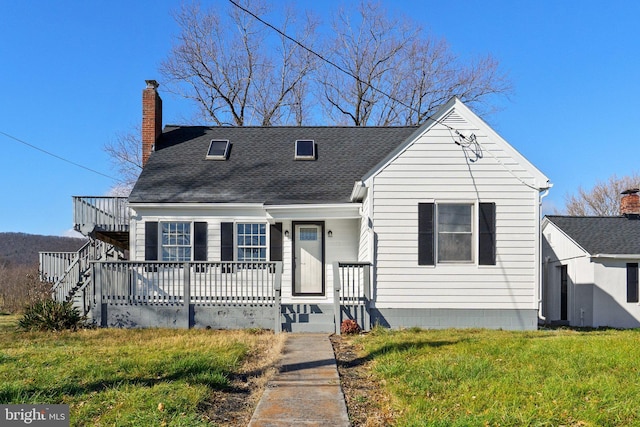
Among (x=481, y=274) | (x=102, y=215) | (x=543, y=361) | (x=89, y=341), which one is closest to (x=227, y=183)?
(x=102, y=215)

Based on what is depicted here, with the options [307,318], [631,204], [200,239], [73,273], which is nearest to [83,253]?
[73,273]

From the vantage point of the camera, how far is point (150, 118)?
17.4 m

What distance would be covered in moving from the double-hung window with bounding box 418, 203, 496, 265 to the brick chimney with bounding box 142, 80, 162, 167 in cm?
868

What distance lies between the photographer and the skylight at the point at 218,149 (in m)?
16.6

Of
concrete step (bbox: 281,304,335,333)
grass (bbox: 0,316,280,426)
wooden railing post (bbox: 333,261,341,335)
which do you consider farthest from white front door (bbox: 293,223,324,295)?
grass (bbox: 0,316,280,426)

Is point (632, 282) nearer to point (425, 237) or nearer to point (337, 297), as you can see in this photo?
point (425, 237)

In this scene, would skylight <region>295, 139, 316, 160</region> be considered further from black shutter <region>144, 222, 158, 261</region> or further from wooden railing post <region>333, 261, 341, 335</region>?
wooden railing post <region>333, 261, 341, 335</region>

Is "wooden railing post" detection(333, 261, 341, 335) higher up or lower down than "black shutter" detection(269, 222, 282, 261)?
lower down

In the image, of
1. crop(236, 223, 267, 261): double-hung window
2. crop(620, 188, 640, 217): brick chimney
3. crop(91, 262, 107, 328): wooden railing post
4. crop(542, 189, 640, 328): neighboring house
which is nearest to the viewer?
crop(91, 262, 107, 328): wooden railing post

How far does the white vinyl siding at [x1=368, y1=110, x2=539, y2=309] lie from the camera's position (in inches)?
493

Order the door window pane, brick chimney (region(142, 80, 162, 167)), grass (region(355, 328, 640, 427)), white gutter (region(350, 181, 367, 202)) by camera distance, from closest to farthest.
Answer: grass (region(355, 328, 640, 427)) < white gutter (region(350, 181, 367, 202)) < the door window pane < brick chimney (region(142, 80, 162, 167))

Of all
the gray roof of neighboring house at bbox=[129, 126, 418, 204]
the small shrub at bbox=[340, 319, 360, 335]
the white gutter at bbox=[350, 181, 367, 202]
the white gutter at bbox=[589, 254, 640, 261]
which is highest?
the gray roof of neighboring house at bbox=[129, 126, 418, 204]

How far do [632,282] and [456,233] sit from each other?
23.8 ft

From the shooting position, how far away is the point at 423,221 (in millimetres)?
12531
